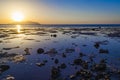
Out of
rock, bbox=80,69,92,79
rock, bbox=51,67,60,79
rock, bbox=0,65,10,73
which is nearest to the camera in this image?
rock, bbox=80,69,92,79

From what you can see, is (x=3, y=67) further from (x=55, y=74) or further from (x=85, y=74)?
(x=85, y=74)

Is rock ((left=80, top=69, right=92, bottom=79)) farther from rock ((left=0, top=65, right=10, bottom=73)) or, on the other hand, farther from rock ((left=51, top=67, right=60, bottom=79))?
rock ((left=0, top=65, right=10, bottom=73))

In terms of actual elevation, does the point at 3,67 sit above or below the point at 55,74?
above

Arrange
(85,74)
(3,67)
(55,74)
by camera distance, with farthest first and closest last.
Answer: (3,67)
(55,74)
(85,74)

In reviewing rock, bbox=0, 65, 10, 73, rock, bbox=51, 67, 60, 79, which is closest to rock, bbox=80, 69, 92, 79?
rock, bbox=51, 67, 60, 79

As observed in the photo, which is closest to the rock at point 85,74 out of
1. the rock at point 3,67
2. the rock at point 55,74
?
the rock at point 55,74

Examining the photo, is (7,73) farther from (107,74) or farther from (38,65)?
(107,74)

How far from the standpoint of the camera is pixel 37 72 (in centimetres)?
1712

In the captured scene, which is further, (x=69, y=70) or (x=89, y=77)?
(x=69, y=70)

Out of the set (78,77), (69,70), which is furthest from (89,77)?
(69,70)

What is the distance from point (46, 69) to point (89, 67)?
13.3 feet

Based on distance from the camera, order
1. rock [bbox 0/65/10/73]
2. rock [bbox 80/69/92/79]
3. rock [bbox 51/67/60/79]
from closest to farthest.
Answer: rock [bbox 80/69/92/79]
rock [bbox 51/67/60/79]
rock [bbox 0/65/10/73]

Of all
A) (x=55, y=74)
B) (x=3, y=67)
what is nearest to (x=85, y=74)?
(x=55, y=74)

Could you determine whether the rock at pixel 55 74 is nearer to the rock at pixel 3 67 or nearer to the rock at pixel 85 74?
the rock at pixel 85 74
